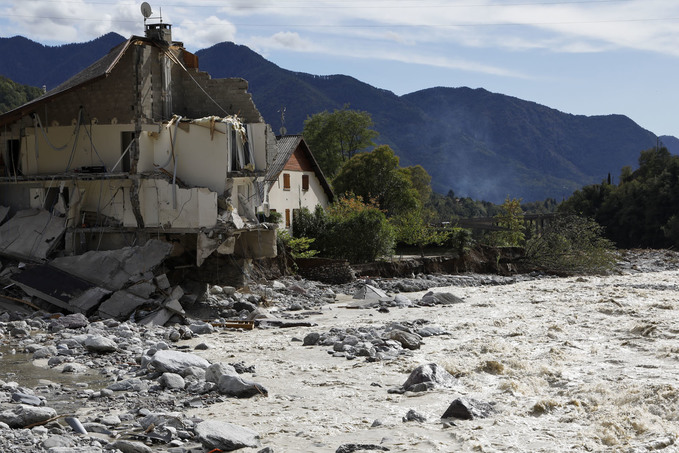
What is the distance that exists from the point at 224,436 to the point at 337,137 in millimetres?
53048

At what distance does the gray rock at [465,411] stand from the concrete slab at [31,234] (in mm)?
14476

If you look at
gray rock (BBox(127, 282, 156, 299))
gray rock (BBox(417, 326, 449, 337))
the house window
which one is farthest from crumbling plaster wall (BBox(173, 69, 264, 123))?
gray rock (BBox(417, 326, 449, 337))

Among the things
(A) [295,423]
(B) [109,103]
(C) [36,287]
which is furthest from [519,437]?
(B) [109,103]

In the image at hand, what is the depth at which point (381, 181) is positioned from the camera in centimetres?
4672

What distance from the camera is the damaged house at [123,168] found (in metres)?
21.3

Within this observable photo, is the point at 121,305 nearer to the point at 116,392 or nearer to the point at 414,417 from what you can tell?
the point at 116,392

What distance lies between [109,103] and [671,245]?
4253 centimetres

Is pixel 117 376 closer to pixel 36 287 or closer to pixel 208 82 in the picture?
pixel 36 287

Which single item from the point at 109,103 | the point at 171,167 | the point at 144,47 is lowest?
the point at 171,167

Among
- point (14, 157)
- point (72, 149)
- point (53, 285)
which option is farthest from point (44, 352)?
point (14, 157)

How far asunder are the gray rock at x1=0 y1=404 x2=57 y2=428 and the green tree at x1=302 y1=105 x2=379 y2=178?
5083cm

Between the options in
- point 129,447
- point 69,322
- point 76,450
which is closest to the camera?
point 76,450

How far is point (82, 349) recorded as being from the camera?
48.4ft

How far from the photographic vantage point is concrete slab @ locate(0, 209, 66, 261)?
21.0 m
